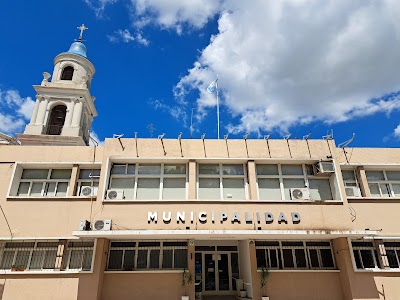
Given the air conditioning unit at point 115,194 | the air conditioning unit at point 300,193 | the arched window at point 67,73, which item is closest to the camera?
the air conditioning unit at point 115,194

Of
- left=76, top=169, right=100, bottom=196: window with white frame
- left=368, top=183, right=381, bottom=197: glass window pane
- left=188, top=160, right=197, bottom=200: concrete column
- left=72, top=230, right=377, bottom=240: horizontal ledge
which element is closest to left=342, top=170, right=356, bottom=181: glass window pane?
left=368, top=183, right=381, bottom=197: glass window pane

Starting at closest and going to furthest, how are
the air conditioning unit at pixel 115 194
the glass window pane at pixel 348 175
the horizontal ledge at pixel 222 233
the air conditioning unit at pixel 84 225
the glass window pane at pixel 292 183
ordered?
the horizontal ledge at pixel 222 233
the air conditioning unit at pixel 84 225
the air conditioning unit at pixel 115 194
the glass window pane at pixel 292 183
the glass window pane at pixel 348 175

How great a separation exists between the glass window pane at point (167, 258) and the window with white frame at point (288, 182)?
4.69 m

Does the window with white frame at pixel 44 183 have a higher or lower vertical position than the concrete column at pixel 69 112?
lower

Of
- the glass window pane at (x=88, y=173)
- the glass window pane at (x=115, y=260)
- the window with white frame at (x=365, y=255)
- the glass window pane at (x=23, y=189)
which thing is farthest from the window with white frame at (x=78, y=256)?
the window with white frame at (x=365, y=255)

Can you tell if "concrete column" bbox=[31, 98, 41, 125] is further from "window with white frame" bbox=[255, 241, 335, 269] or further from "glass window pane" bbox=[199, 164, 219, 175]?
"window with white frame" bbox=[255, 241, 335, 269]

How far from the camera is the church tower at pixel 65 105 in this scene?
20344 millimetres

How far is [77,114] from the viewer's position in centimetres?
2175

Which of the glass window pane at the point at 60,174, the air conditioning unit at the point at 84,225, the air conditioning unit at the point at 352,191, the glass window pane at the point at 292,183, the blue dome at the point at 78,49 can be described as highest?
the blue dome at the point at 78,49

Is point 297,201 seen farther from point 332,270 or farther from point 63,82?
point 63,82

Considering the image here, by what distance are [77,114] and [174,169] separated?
11.8 metres

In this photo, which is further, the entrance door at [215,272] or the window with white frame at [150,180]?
the entrance door at [215,272]

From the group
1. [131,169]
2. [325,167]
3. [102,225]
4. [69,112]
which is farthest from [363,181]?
[69,112]

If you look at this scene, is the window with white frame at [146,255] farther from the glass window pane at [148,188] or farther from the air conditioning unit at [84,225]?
the glass window pane at [148,188]
